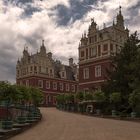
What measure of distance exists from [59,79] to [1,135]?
7297cm

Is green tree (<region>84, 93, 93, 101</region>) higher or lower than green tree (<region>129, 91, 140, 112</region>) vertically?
higher

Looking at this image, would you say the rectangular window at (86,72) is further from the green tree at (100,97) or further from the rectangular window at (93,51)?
the green tree at (100,97)

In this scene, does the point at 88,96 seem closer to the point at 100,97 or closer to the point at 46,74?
the point at 100,97

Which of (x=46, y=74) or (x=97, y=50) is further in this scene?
(x=46, y=74)

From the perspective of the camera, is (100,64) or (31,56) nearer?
(100,64)

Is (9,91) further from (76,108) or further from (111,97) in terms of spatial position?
(76,108)

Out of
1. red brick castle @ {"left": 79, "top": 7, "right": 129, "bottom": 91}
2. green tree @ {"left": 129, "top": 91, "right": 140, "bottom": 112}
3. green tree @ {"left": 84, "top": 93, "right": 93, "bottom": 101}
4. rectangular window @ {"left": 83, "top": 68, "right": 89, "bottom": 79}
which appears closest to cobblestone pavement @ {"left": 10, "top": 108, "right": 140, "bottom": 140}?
green tree @ {"left": 129, "top": 91, "right": 140, "bottom": 112}

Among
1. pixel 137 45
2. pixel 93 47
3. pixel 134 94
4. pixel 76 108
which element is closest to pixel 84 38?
pixel 93 47

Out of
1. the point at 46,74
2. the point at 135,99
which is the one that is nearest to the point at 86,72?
the point at 46,74

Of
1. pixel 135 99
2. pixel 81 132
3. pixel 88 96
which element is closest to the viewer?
pixel 81 132

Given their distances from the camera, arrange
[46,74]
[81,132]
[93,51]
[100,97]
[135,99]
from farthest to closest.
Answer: [46,74], [93,51], [100,97], [135,99], [81,132]

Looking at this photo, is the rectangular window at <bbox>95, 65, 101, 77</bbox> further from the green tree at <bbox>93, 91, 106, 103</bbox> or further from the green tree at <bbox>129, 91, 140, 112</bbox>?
the green tree at <bbox>129, 91, 140, 112</bbox>

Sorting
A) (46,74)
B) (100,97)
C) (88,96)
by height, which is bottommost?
(100,97)

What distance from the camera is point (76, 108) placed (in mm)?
53156
